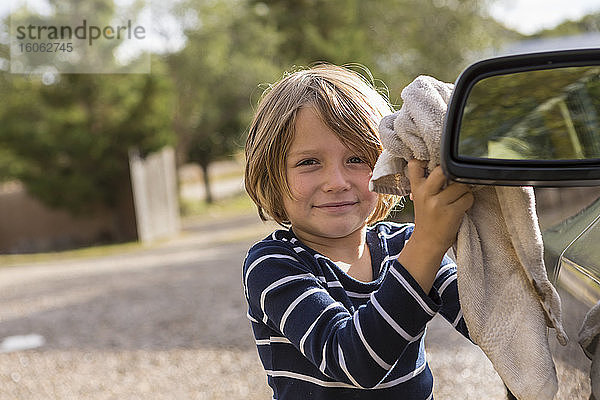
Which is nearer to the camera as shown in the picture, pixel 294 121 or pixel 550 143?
pixel 550 143

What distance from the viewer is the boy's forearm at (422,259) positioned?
1199 mm

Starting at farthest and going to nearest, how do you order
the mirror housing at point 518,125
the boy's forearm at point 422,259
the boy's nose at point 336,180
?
1. the boy's nose at point 336,180
2. the boy's forearm at point 422,259
3. the mirror housing at point 518,125

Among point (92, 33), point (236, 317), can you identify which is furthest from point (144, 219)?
point (236, 317)

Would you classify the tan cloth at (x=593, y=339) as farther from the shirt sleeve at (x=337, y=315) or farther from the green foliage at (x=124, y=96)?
the green foliage at (x=124, y=96)

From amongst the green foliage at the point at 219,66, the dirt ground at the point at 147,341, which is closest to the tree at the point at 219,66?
the green foliage at the point at 219,66

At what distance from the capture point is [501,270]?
3.86ft

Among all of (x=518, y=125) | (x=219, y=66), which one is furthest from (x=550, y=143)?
(x=219, y=66)

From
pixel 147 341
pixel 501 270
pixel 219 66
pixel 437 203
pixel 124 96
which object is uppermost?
pixel 219 66

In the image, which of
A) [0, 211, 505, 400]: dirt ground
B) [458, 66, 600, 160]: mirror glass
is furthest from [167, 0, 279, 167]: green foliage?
[458, 66, 600, 160]: mirror glass

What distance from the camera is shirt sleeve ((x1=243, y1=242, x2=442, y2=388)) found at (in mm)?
1235

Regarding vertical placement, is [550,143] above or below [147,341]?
above

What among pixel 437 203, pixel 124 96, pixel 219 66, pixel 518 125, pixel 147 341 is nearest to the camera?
pixel 437 203

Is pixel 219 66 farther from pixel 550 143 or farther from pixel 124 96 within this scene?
pixel 550 143

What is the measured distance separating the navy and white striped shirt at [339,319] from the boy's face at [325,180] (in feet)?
0.26
